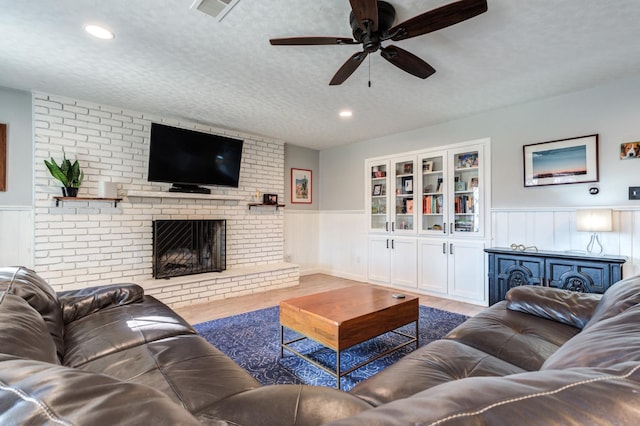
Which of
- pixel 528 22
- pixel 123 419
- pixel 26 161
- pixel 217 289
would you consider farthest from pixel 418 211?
pixel 26 161

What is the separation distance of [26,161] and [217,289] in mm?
2531

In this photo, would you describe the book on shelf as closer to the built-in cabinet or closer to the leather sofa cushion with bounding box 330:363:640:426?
the built-in cabinet

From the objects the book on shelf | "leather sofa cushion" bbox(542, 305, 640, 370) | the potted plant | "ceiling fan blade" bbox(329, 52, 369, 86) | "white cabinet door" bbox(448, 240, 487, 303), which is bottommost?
"white cabinet door" bbox(448, 240, 487, 303)

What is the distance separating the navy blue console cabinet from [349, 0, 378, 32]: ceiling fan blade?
2824 millimetres

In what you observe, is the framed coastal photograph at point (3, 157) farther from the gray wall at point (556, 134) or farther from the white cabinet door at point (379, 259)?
the gray wall at point (556, 134)

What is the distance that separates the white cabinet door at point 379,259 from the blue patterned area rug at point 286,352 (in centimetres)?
146

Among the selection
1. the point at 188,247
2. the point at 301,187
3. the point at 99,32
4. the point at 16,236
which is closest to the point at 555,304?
the point at 99,32

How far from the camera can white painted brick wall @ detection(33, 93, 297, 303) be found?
334 cm

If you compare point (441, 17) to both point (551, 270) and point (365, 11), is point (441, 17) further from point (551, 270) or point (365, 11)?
point (551, 270)

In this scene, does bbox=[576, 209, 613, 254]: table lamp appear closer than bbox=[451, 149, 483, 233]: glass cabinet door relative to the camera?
→ Yes

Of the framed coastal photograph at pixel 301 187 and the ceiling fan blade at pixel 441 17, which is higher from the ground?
the ceiling fan blade at pixel 441 17

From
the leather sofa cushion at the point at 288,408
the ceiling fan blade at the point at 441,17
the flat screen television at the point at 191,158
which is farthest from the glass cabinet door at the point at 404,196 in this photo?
the leather sofa cushion at the point at 288,408

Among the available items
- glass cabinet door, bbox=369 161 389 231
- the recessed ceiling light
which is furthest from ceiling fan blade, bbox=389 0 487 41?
glass cabinet door, bbox=369 161 389 231

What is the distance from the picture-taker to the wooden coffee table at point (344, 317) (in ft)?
6.56
